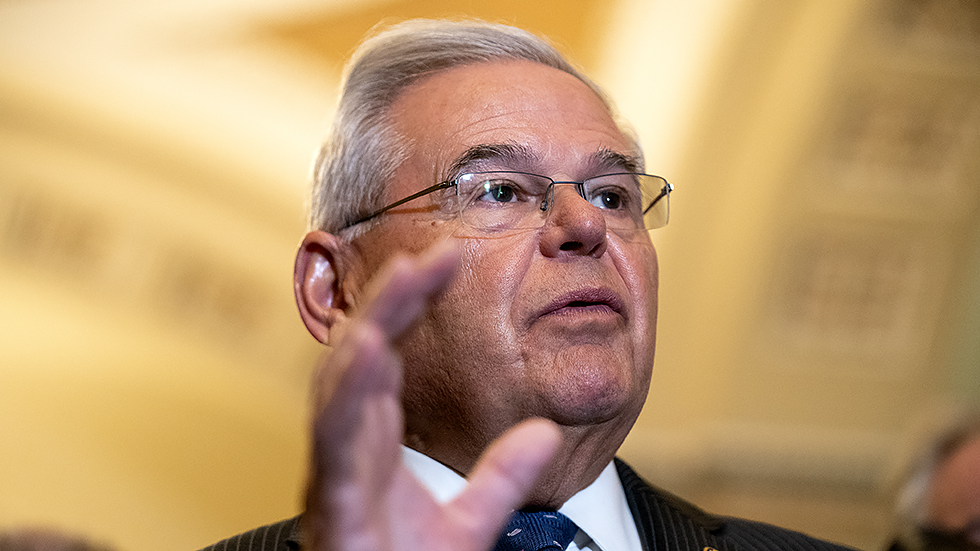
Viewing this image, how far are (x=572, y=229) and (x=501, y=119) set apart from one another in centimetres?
31

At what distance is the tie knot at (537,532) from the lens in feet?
5.61

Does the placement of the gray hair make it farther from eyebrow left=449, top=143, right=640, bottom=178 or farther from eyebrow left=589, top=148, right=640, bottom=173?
eyebrow left=589, top=148, right=640, bottom=173

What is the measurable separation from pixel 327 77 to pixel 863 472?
5.83 m

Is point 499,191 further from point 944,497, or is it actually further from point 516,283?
point 944,497

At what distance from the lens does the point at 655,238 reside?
785 cm

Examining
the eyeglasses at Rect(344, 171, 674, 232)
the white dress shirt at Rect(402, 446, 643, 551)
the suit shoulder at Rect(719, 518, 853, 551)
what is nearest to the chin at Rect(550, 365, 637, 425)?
the white dress shirt at Rect(402, 446, 643, 551)

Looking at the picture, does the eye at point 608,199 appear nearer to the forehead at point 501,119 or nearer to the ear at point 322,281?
the forehead at point 501,119

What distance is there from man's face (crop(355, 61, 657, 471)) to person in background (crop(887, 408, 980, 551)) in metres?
0.74

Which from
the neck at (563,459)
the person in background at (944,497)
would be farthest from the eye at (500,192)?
the person in background at (944,497)

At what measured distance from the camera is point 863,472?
838cm

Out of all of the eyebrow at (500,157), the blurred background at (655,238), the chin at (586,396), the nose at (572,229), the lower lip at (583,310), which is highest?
the eyebrow at (500,157)

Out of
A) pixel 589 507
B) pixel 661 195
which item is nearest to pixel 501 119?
pixel 661 195

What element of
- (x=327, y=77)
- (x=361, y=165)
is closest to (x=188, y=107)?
(x=327, y=77)

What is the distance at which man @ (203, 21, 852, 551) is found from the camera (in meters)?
1.77
